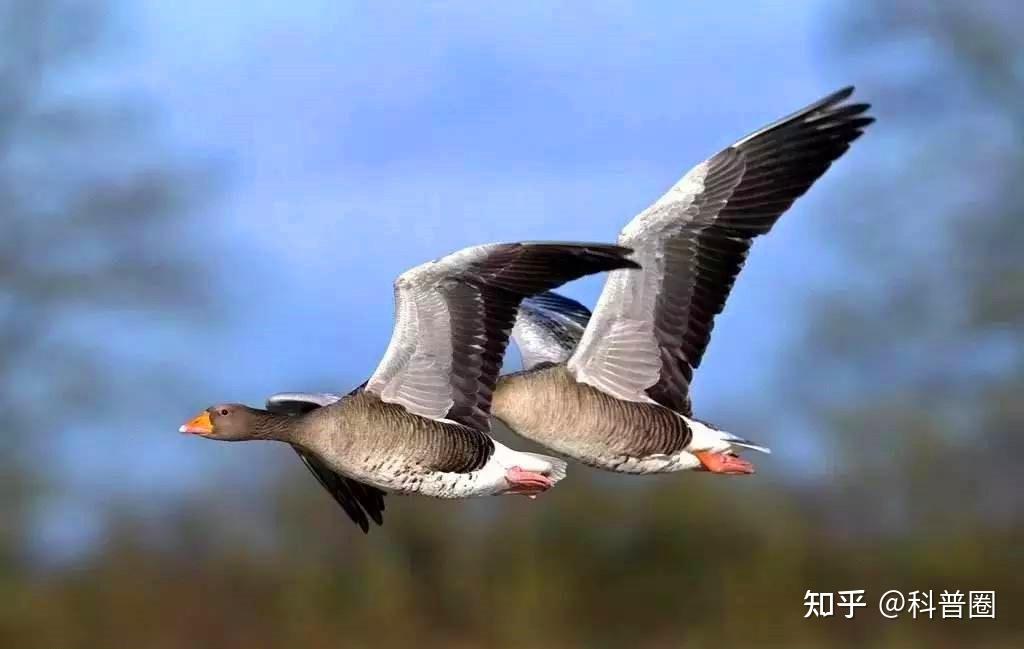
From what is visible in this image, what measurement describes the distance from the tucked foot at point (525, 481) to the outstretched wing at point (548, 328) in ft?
2.83

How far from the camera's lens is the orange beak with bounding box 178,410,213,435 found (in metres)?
6.71

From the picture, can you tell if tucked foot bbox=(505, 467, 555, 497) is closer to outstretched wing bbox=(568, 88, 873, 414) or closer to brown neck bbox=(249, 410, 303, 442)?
outstretched wing bbox=(568, 88, 873, 414)

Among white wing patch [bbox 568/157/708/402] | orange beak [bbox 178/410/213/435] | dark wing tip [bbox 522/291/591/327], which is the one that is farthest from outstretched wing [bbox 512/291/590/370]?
orange beak [bbox 178/410/213/435]

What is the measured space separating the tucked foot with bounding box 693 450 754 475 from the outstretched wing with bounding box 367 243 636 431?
3.41 ft

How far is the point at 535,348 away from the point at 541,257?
5.19ft

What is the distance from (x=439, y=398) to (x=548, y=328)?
1.58 metres

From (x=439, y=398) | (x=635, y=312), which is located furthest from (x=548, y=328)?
(x=439, y=398)

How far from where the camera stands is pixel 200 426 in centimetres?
673

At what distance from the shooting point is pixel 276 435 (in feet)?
21.9

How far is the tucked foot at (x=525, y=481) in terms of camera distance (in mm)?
6723

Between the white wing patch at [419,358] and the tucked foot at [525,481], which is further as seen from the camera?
the tucked foot at [525,481]

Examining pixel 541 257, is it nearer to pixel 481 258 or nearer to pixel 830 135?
pixel 481 258

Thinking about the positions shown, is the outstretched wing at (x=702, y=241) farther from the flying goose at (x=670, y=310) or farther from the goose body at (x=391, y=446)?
the goose body at (x=391, y=446)

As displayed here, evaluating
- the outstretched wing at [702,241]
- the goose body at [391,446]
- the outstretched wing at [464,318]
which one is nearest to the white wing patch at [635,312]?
the outstretched wing at [702,241]
